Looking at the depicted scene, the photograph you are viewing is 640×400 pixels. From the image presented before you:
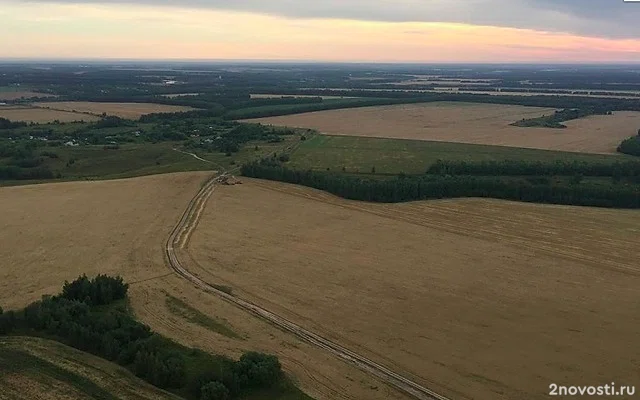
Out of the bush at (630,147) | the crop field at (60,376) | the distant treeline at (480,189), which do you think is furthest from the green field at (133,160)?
the bush at (630,147)

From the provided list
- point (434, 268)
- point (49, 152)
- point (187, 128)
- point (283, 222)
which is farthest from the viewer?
point (187, 128)

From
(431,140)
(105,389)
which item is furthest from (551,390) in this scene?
(431,140)

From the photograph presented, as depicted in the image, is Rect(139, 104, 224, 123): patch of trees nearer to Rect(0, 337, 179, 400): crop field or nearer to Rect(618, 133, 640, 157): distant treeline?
Rect(618, 133, 640, 157): distant treeline

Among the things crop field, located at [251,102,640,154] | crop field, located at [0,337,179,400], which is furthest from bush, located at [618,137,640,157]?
crop field, located at [0,337,179,400]

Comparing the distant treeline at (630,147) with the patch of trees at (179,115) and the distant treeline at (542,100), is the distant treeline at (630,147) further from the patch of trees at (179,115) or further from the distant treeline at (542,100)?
the patch of trees at (179,115)

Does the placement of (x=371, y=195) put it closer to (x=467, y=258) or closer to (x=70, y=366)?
(x=467, y=258)

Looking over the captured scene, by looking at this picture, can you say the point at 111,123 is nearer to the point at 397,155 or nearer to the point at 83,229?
the point at 397,155

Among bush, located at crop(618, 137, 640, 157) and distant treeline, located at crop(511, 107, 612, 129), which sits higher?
distant treeline, located at crop(511, 107, 612, 129)
